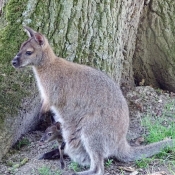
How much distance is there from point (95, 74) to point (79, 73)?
0.64 ft

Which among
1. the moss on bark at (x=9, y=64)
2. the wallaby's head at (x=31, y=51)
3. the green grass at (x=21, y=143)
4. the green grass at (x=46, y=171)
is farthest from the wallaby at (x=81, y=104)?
the green grass at (x=21, y=143)

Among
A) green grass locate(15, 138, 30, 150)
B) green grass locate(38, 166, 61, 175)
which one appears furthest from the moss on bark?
green grass locate(38, 166, 61, 175)

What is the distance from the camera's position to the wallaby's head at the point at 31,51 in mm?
5720

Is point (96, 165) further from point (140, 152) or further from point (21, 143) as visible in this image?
point (21, 143)

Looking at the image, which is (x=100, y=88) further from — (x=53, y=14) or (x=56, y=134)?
(x=53, y=14)

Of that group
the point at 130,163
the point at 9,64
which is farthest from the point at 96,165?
the point at 9,64

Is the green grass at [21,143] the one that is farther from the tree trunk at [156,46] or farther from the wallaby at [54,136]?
the tree trunk at [156,46]

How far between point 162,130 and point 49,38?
1917mm

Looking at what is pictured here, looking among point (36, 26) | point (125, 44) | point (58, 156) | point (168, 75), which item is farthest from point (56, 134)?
point (168, 75)

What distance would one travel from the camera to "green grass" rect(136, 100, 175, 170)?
5871 mm

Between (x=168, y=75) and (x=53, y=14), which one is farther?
(x=168, y=75)

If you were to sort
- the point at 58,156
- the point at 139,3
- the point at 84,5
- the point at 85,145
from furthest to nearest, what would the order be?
the point at 139,3, the point at 84,5, the point at 58,156, the point at 85,145

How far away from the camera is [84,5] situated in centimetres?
654

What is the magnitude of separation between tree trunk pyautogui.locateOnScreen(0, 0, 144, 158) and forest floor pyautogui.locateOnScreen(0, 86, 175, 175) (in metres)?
0.18
